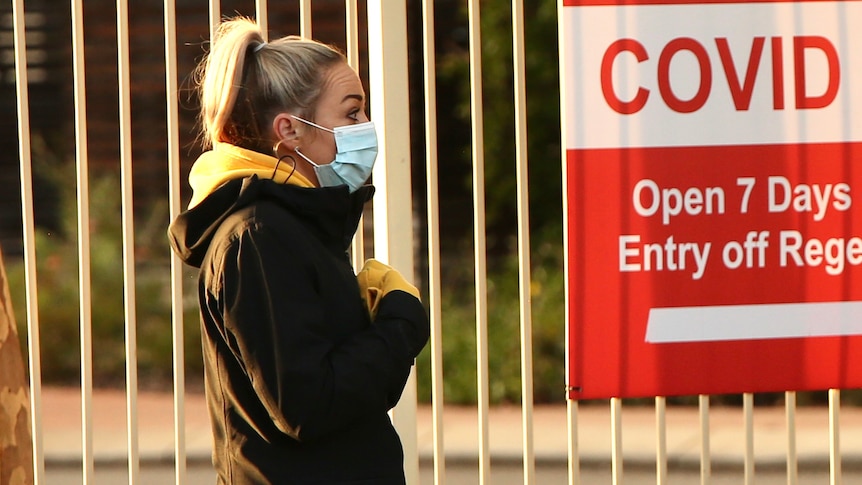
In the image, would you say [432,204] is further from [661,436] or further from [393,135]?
[661,436]

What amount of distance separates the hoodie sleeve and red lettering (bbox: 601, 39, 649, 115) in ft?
4.39

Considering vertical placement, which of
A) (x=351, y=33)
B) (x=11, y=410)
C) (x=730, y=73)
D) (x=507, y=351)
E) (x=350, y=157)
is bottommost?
(x=507, y=351)

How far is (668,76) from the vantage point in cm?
315

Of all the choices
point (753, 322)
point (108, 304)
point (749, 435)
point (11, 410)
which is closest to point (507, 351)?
point (108, 304)

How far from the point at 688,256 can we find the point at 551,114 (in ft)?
18.6

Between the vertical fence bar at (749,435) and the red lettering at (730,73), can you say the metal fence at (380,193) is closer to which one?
the vertical fence bar at (749,435)

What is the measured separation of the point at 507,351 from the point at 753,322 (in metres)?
4.60

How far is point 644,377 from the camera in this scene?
3189 mm

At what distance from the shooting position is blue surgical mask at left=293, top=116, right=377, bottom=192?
223 cm

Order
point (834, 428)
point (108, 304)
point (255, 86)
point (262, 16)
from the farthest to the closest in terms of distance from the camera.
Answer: point (108, 304) → point (834, 428) → point (262, 16) → point (255, 86)

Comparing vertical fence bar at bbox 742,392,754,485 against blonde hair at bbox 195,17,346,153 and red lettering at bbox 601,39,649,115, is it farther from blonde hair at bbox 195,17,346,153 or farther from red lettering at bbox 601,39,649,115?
blonde hair at bbox 195,17,346,153

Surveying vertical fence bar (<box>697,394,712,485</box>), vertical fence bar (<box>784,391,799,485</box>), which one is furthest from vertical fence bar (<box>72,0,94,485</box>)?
vertical fence bar (<box>784,391,799,485</box>)

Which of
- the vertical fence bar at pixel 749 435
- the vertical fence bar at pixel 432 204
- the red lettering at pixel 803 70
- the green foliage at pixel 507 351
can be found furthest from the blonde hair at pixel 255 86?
the green foliage at pixel 507 351

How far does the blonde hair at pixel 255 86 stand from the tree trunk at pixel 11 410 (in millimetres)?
744
